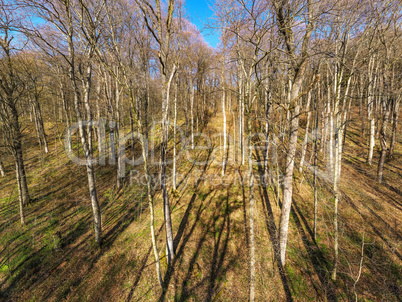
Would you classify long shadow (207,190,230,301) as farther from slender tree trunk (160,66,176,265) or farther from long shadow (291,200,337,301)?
long shadow (291,200,337,301)

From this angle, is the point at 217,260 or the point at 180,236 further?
the point at 180,236

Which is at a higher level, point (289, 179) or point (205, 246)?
point (289, 179)

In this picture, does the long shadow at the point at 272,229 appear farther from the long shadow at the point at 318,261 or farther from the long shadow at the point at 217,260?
the long shadow at the point at 217,260

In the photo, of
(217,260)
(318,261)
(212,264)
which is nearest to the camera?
(318,261)

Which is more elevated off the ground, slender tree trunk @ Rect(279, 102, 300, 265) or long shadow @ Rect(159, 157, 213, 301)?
slender tree trunk @ Rect(279, 102, 300, 265)

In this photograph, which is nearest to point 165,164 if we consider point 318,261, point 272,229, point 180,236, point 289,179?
point 289,179

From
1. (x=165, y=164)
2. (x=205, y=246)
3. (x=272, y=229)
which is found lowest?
(x=205, y=246)

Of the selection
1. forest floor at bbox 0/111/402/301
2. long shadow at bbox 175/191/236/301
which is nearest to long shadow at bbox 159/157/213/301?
forest floor at bbox 0/111/402/301

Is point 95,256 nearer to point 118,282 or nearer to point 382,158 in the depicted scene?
point 118,282

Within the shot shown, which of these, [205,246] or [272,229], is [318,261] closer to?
[272,229]
